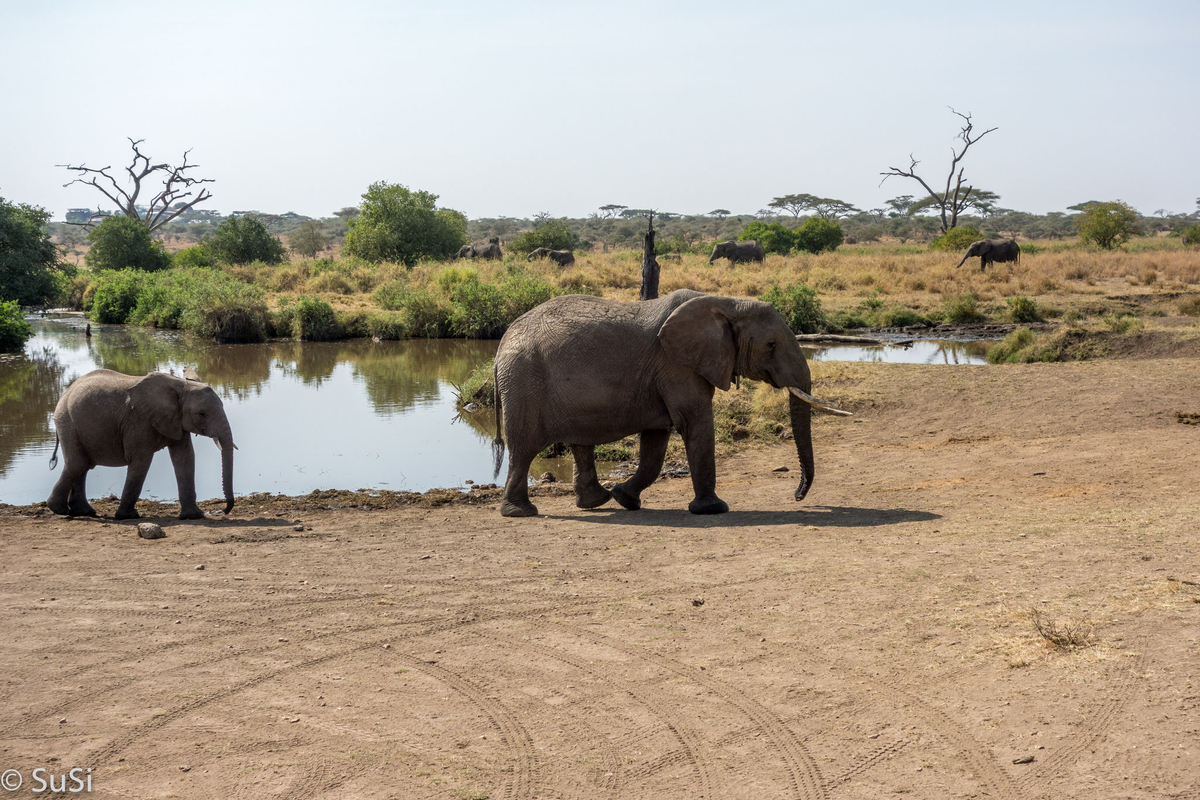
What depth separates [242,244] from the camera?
45781 mm

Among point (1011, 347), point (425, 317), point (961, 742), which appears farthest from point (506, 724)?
point (425, 317)

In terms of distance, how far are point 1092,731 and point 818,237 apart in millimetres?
52946

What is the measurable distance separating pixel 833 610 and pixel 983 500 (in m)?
3.39

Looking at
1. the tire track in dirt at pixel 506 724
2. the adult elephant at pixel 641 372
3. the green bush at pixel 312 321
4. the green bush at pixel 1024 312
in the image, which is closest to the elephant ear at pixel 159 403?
the adult elephant at pixel 641 372

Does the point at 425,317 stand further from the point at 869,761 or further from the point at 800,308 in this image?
the point at 869,761

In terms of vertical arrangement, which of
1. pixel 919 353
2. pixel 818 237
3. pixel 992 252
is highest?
pixel 818 237

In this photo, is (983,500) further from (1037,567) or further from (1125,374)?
(1125,374)

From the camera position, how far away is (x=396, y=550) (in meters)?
7.52

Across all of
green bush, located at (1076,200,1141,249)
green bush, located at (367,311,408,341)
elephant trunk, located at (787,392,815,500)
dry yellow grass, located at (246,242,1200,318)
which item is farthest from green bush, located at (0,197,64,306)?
green bush, located at (1076,200,1141,249)

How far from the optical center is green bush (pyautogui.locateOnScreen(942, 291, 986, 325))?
27578mm

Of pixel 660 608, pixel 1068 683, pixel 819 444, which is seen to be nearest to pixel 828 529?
pixel 660 608

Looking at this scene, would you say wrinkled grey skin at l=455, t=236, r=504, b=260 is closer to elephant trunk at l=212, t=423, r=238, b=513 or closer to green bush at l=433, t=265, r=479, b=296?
green bush at l=433, t=265, r=479, b=296

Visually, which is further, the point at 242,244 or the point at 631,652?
the point at 242,244

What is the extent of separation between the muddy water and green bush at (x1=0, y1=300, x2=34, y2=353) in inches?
15.0
